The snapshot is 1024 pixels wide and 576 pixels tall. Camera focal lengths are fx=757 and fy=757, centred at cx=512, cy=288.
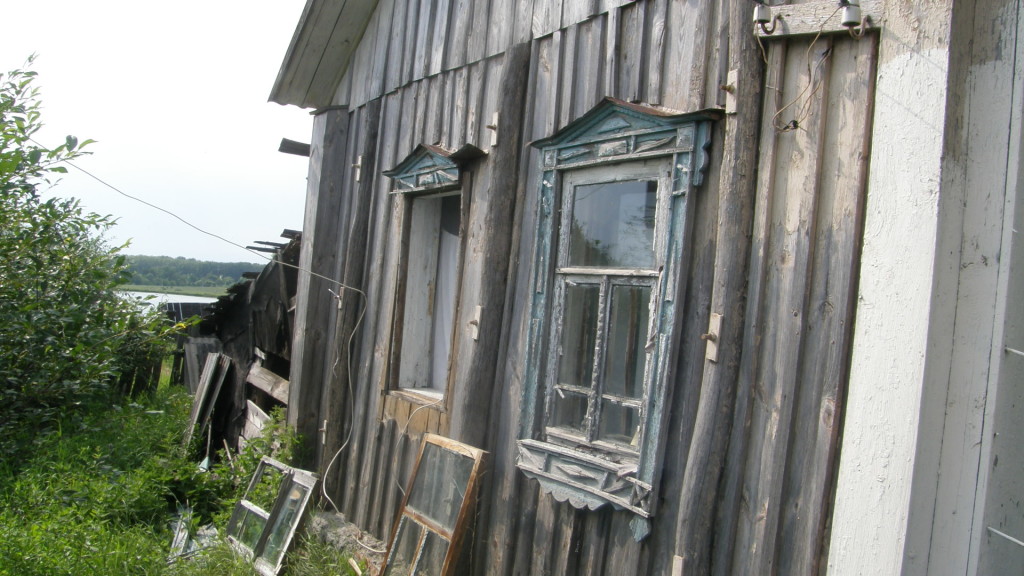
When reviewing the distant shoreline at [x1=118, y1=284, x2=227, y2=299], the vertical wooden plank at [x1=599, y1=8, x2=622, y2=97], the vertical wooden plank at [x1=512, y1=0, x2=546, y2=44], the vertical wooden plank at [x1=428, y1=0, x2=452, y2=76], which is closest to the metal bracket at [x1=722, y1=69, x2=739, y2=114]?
the vertical wooden plank at [x1=599, y1=8, x2=622, y2=97]

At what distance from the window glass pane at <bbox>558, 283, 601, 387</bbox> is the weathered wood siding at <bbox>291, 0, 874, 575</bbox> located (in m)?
0.30

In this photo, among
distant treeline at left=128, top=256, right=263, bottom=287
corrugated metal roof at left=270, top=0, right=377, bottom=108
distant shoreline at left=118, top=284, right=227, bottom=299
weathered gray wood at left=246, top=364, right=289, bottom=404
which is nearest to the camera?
corrugated metal roof at left=270, top=0, right=377, bottom=108

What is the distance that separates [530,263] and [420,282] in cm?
152

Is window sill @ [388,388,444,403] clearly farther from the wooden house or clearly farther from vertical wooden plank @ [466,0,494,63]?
vertical wooden plank @ [466,0,494,63]

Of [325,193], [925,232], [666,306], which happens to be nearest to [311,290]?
[325,193]

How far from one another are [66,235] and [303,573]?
4753 mm

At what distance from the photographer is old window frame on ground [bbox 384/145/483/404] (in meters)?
5.22

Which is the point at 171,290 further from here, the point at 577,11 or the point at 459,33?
the point at 577,11

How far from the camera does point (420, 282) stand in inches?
209

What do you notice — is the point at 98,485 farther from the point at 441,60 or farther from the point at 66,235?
the point at 441,60

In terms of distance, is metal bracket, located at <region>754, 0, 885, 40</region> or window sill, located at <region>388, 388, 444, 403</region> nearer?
metal bracket, located at <region>754, 0, 885, 40</region>

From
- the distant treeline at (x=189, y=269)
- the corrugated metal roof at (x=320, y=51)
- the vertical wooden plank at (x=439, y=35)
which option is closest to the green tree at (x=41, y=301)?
the corrugated metal roof at (x=320, y=51)

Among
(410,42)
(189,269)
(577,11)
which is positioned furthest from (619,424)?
(189,269)

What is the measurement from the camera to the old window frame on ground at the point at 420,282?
522 cm
